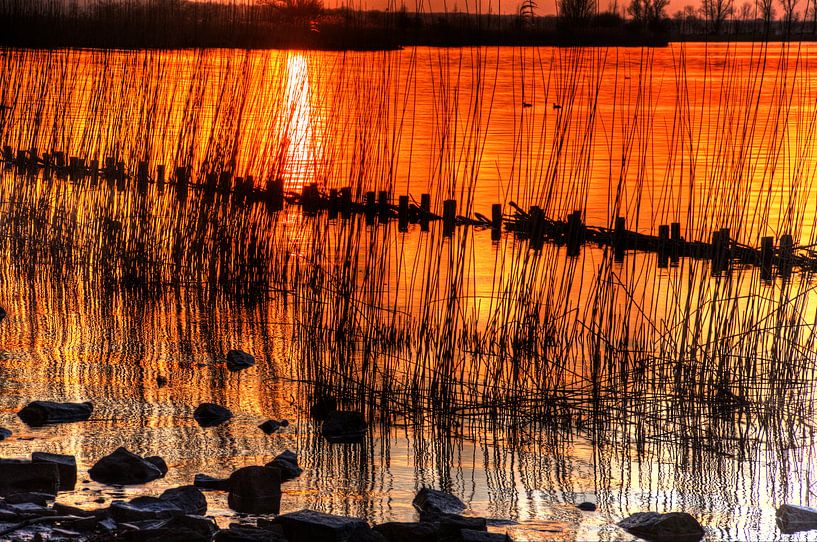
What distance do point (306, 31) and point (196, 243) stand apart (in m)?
1.19

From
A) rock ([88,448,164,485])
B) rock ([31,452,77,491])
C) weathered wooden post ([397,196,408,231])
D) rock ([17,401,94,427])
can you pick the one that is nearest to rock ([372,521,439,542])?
rock ([88,448,164,485])

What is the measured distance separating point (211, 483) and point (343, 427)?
666mm

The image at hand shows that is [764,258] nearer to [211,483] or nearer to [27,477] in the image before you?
[211,483]

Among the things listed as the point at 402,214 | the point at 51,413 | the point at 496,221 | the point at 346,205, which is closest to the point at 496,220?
the point at 496,221

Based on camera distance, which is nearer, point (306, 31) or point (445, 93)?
point (445, 93)

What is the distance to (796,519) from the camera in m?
2.61

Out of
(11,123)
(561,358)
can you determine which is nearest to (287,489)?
(561,358)

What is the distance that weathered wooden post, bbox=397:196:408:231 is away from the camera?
787 cm

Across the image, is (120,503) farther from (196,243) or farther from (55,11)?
(55,11)

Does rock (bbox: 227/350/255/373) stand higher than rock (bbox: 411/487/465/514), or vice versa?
rock (bbox: 411/487/465/514)

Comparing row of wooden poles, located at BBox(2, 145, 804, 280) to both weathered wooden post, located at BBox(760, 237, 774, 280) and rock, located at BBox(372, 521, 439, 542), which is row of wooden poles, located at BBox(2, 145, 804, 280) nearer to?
weathered wooden post, located at BBox(760, 237, 774, 280)

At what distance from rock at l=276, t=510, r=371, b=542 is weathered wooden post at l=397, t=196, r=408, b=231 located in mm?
5598

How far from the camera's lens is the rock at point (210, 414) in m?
3.37

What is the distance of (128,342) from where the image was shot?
4375 millimetres
